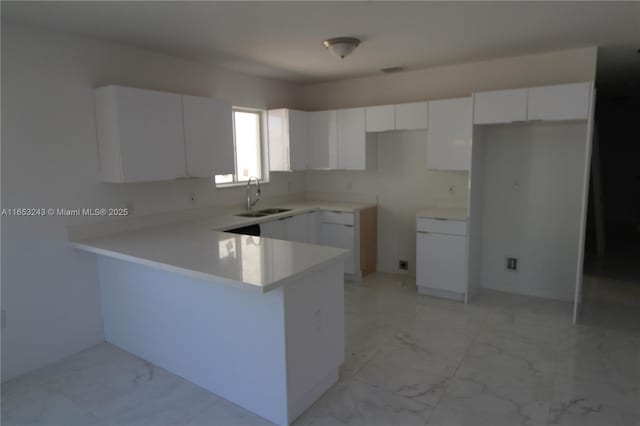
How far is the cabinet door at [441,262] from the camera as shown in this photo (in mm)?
4020

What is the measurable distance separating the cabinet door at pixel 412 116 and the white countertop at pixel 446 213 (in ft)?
2.99

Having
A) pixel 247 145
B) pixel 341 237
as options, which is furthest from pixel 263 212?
→ pixel 341 237

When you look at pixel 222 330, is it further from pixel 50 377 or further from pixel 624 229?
pixel 624 229

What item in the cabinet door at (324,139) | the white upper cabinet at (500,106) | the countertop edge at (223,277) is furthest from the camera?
the cabinet door at (324,139)

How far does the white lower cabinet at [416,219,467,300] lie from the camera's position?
4004 mm

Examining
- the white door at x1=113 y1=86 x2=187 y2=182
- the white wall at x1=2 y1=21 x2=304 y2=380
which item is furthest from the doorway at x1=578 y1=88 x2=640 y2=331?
the white wall at x1=2 y1=21 x2=304 y2=380

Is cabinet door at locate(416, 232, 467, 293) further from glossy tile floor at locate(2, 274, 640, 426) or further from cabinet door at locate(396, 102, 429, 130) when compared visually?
cabinet door at locate(396, 102, 429, 130)

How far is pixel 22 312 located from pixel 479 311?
12.4 ft

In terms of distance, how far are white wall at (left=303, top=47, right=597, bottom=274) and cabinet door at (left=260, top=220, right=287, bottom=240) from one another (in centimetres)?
132

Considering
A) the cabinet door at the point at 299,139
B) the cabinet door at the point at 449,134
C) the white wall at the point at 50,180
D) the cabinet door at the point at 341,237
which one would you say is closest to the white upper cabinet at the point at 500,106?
the cabinet door at the point at 449,134

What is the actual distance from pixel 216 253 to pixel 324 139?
2.79 m

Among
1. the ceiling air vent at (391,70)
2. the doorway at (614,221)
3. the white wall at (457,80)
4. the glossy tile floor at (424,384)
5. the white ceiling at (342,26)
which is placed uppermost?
the ceiling air vent at (391,70)

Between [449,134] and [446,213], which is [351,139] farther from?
[446,213]

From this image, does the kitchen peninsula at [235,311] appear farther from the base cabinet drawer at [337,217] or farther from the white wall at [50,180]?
the base cabinet drawer at [337,217]
